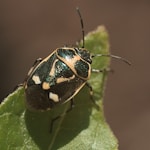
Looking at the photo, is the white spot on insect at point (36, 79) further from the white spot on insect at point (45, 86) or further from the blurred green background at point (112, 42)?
the blurred green background at point (112, 42)

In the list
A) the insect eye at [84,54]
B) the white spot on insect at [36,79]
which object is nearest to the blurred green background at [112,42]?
the insect eye at [84,54]

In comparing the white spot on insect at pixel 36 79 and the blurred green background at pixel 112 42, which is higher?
the white spot on insect at pixel 36 79

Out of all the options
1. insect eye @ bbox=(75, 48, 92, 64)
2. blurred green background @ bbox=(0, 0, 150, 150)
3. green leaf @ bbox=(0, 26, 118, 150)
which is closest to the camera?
green leaf @ bbox=(0, 26, 118, 150)

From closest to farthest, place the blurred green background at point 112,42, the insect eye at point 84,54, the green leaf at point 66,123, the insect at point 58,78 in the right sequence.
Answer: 1. the green leaf at point 66,123
2. the insect at point 58,78
3. the insect eye at point 84,54
4. the blurred green background at point 112,42

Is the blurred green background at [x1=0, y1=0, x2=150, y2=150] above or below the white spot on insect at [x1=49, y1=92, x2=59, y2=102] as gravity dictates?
below

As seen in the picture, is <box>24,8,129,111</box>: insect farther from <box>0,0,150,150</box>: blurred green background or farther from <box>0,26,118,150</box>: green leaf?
<box>0,0,150,150</box>: blurred green background

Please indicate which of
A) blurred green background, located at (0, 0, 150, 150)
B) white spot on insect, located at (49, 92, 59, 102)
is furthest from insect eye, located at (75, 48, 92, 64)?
blurred green background, located at (0, 0, 150, 150)
